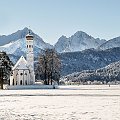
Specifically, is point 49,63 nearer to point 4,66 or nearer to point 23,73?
point 23,73

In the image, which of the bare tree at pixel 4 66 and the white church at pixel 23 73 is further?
the white church at pixel 23 73

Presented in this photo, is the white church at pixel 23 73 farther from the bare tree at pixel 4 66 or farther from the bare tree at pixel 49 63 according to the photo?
the bare tree at pixel 4 66

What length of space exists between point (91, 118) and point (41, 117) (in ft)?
11.3

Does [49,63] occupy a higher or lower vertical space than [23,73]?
higher

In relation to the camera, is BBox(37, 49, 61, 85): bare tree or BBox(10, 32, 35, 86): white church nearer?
BBox(37, 49, 61, 85): bare tree

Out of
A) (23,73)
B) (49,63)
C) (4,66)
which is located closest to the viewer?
(4,66)

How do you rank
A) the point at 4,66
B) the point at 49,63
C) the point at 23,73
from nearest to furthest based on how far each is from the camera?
the point at 4,66, the point at 49,63, the point at 23,73

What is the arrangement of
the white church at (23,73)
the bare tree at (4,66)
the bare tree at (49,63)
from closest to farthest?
the bare tree at (4,66)
the bare tree at (49,63)
the white church at (23,73)

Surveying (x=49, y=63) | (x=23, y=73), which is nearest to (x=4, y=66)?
(x=23, y=73)

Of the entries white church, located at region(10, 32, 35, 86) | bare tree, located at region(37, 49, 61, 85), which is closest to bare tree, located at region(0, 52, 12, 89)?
white church, located at region(10, 32, 35, 86)

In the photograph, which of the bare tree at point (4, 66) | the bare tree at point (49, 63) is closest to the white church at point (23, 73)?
the bare tree at point (49, 63)

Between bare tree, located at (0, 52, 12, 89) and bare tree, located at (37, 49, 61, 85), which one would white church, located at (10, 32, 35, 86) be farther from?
bare tree, located at (0, 52, 12, 89)

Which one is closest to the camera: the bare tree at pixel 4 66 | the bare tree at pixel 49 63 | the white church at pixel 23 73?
the bare tree at pixel 4 66

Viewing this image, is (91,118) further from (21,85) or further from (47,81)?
(47,81)
